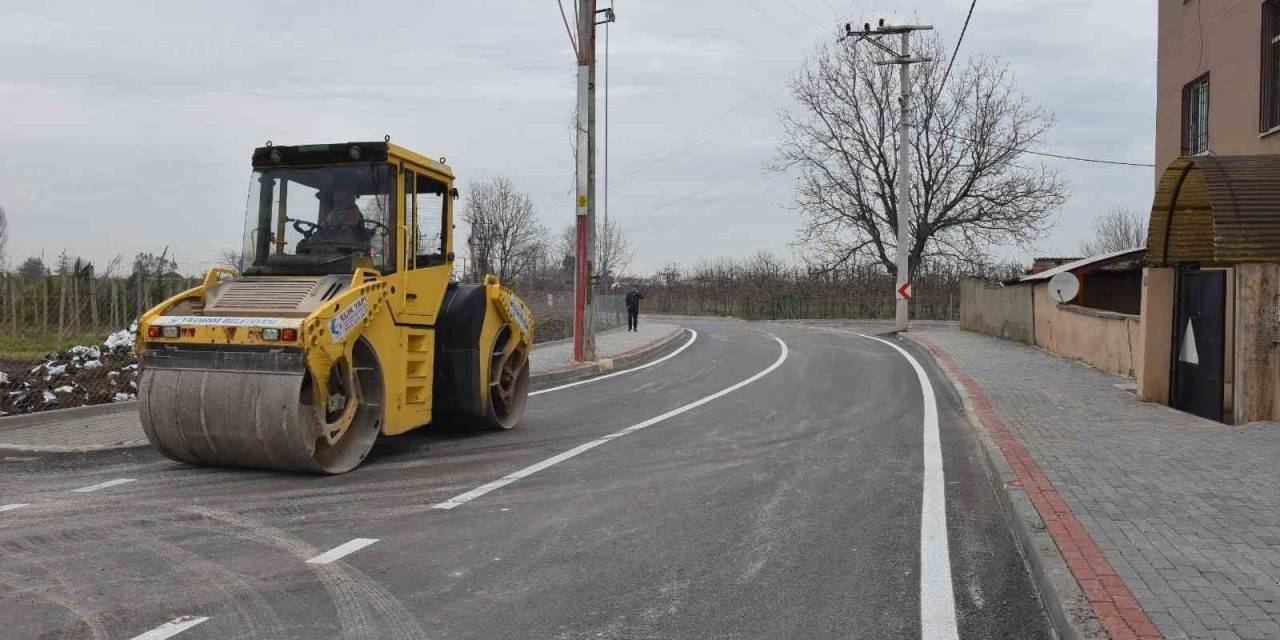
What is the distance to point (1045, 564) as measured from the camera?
5.08 meters

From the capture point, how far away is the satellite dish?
66.8ft

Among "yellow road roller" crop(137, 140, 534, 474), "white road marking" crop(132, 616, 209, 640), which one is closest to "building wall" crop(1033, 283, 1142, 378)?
"yellow road roller" crop(137, 140, 534, 474)

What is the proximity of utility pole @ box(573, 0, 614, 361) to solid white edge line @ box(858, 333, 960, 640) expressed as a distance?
394 inches

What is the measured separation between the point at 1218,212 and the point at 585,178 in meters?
11.1

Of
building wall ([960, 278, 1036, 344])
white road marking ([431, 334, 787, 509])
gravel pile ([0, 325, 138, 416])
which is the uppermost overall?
building wall ([960, 278, 1036, 344])

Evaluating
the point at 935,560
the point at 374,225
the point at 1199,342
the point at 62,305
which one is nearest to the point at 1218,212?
the point at 1199,342

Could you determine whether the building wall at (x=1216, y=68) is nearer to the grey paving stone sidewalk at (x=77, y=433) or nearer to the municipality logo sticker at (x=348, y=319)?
the municipality logo sticker at (x=348, y=319)

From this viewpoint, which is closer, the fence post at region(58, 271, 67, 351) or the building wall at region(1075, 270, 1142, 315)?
the fence post at region(58, 271, 67, 351)

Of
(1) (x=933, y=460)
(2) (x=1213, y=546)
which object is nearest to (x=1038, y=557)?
(2) (x=1213, y=546)

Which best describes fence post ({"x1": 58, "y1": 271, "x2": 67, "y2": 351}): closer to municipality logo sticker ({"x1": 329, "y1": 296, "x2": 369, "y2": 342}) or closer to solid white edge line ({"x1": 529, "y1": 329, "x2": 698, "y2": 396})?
solid white edge line ({"x1": 529, "y1": 329, "x2": 698, "y2": 396})

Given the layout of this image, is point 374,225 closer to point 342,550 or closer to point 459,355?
point 459,355

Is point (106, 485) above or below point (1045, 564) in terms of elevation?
below

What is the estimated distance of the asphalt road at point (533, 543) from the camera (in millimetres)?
4598

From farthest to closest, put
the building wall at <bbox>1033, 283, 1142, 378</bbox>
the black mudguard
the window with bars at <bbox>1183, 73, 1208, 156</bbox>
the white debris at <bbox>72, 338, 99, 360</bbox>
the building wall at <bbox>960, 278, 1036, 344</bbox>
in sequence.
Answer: the building wall at <bbox>960, 278, 1036, 344</bbox>
the window with bars at <bbox>1183, 73, 1208, 156</bbox>
the building wall at <bbox>1033, 283, 1142, 378</bbox>
the white debris at <bbox>72, 338, 99, 360</bbox>
the black mudguard
